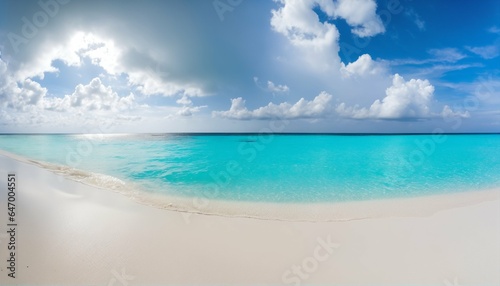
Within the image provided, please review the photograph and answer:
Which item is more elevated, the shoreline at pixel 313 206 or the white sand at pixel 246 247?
the shoreline at pixel 313 206

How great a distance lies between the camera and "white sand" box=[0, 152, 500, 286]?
88.8 inches

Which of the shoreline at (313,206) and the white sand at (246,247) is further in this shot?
the shoreline at (313,206)

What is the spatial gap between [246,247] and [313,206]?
1.61m

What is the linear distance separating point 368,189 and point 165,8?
16.9 ft

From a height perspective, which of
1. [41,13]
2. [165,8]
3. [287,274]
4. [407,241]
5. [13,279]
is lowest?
[13,279]

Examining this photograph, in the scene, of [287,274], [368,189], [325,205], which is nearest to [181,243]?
[287,274]

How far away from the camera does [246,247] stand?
8.43 ft

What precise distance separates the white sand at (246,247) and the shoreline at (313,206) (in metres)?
0.07

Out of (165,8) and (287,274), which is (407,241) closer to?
(287,274)

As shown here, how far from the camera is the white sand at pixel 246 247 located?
2.26 meters

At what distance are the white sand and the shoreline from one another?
0.07 m

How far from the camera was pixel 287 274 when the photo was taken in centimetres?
228

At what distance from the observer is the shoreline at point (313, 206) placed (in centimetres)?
338

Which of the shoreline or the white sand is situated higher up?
the shoreline
